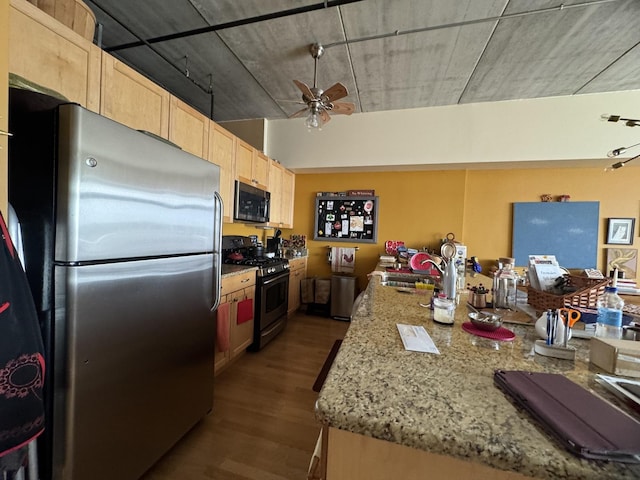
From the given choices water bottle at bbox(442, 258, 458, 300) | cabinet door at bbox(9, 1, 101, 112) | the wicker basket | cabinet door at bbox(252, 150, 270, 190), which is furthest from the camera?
cabinet door at bbox(252, 150, 270, 190)

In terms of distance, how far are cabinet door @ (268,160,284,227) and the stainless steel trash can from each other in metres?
1.27

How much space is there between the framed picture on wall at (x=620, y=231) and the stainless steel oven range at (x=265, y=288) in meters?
4.18

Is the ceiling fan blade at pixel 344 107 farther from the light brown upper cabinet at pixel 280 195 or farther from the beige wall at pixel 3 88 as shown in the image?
the beige wall at pixel 3 88

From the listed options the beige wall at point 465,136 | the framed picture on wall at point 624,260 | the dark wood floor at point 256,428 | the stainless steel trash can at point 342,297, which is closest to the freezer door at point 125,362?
the dark wood floor at point 256,428

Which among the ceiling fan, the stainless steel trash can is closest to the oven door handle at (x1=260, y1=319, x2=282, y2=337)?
A: the stainless steel trash can

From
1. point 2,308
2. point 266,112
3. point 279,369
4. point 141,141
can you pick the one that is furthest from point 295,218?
point 2,308

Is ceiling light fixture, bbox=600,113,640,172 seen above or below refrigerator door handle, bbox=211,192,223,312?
above

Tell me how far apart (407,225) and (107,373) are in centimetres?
373

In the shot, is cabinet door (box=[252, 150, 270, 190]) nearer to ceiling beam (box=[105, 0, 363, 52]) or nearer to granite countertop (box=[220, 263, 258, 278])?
granite countertop (box=[220, 263, 258, 278])

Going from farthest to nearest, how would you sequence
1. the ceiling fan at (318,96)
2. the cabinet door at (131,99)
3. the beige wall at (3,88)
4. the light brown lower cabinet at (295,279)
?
the light brown lower cabinet at (295,279) → the ceiling fan at (318,96) → the cabinet door at (131,99) → the beige wall at (3,88)

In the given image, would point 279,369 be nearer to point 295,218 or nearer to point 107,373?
point 107,373

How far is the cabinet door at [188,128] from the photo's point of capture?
81.8 inches

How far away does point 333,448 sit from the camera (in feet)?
1.84

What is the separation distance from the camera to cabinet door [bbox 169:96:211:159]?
2.08 meters
